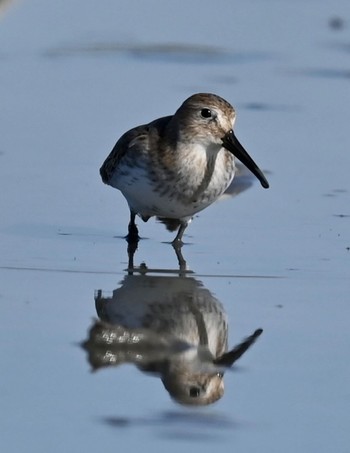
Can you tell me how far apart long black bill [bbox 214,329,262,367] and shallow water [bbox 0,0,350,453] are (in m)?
0.04

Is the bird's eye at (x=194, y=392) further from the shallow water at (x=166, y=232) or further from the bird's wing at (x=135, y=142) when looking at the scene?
the bird's wing at (x=135, y=142)

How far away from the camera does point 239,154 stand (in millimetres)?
8414

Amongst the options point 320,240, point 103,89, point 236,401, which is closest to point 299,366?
point 236,401

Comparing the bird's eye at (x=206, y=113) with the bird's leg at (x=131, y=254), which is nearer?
the bird's leg at (x=131, y=254)

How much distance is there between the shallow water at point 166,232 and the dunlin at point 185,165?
0.19 metres

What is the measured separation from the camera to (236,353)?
20.7 feet

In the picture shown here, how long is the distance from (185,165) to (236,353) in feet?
7.86

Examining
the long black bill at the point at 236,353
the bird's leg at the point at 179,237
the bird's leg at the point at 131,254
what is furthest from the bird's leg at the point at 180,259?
the long black bill at the point at 236,353

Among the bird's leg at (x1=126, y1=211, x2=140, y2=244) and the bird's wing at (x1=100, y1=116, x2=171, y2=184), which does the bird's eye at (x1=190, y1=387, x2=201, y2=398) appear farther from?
the bird's wing at (x1=100, y1=116, x2=171, y2=184)

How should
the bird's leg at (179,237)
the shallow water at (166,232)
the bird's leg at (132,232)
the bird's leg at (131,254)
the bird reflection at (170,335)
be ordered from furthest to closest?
the bird's leg at (132,232) → the bird's leg at (179,237) → the bird's leg at (131,254) → the bird reflection at (170,335) → the shallow water at (166,232)

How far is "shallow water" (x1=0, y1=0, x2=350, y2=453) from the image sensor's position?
5.55 m

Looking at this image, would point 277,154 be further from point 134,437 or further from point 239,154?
point 134,437

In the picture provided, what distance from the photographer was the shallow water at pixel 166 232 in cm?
555

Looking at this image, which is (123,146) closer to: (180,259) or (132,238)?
(132,238)
